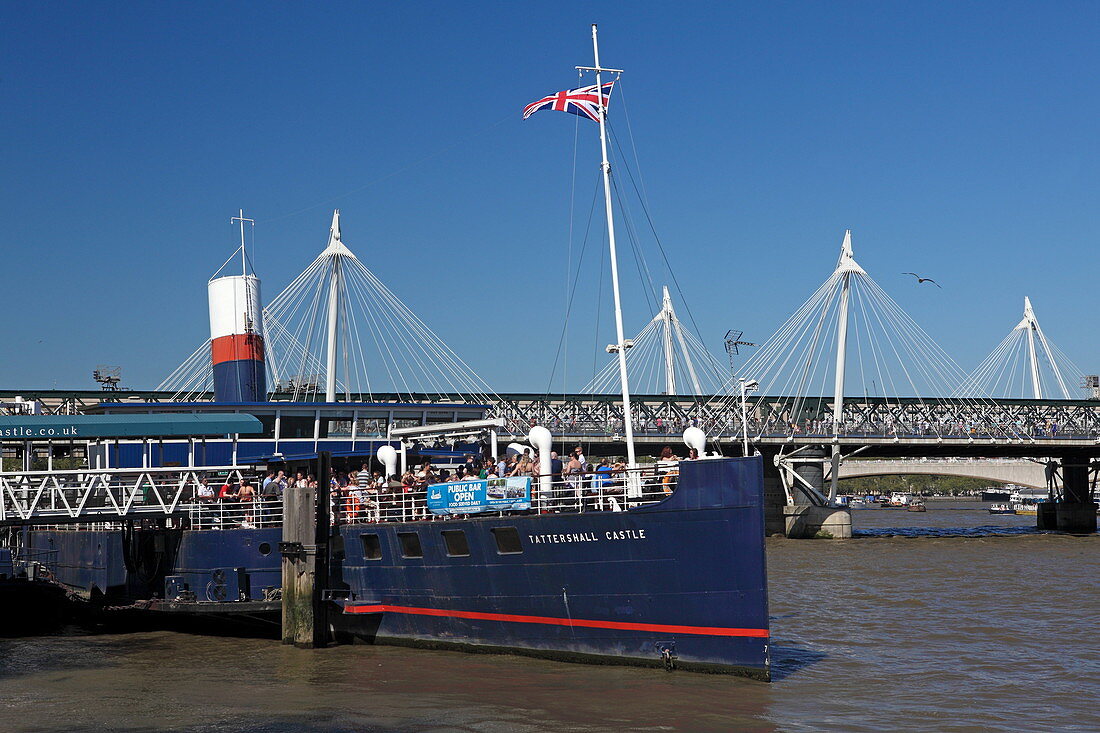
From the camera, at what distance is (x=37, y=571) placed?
128 ft

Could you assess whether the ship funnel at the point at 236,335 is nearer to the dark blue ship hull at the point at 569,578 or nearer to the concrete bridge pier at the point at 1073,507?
the dark blue ship hull at the point at 569,578

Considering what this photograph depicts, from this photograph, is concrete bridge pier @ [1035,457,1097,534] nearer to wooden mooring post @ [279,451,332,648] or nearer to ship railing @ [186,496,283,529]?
ship railing @ [186,496,283,529]

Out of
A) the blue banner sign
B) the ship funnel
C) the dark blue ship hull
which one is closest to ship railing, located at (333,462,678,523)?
the blue banner sign

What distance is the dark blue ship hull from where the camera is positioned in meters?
23.9

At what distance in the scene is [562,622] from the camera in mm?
26078

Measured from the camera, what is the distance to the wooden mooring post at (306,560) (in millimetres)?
29375

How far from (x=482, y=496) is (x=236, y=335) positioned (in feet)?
73.3

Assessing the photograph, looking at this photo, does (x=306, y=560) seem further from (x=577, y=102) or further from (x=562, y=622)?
(x=577, y=102)

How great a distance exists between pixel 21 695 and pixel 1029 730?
19.4m

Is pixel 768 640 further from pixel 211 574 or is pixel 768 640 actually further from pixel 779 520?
pixel 779 520

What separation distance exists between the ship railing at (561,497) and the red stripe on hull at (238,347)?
16.8 m

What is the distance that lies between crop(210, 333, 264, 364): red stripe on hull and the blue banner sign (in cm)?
2075

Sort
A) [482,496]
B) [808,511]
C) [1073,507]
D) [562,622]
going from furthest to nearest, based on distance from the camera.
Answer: [1073,507] → [808,511] → [482,496] → [562,622]

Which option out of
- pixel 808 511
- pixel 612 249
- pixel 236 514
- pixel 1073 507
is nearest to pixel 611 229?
pixel 612 249
